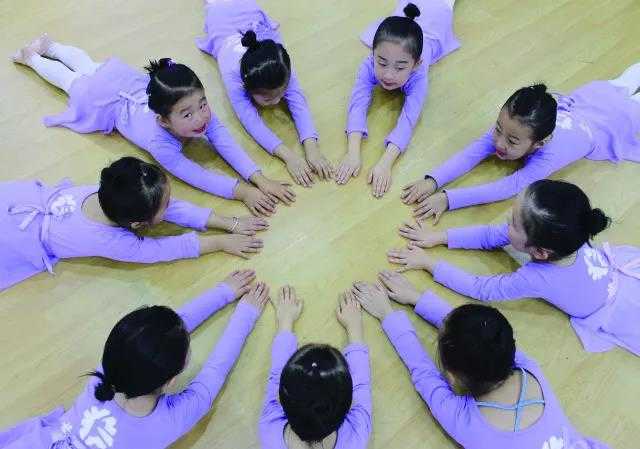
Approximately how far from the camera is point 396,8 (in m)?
2.19

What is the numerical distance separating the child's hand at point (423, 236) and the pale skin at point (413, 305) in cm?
13

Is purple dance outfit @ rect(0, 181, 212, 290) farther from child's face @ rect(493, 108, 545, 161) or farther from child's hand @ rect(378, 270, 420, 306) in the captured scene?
child's face @ rect(493, 108, 545, 161)

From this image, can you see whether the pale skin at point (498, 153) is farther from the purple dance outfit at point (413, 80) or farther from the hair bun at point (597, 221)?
the hair bun at point (597, 221)

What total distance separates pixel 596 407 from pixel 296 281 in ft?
2.88

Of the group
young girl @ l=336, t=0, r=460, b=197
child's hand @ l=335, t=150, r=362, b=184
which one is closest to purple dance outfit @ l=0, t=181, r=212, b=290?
child's hand @ l=335, t=150, r=362, b=184

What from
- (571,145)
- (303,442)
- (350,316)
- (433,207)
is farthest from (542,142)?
(303,442)

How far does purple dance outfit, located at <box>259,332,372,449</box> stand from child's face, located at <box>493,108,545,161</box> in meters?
0.79

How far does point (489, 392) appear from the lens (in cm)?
114

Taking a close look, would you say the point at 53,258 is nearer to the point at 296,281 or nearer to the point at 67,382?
the point at 67,382

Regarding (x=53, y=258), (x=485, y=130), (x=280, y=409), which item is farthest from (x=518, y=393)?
(x=53, y=258)

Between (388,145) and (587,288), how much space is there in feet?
2.48

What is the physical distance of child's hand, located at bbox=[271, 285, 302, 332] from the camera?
1.39 meters

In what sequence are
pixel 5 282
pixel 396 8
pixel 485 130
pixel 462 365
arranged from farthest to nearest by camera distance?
pixel 396 8 → pixel 485 130 → pixel 5 282 → pixel 462 365

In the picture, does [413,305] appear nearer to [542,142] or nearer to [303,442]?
[303,442]
